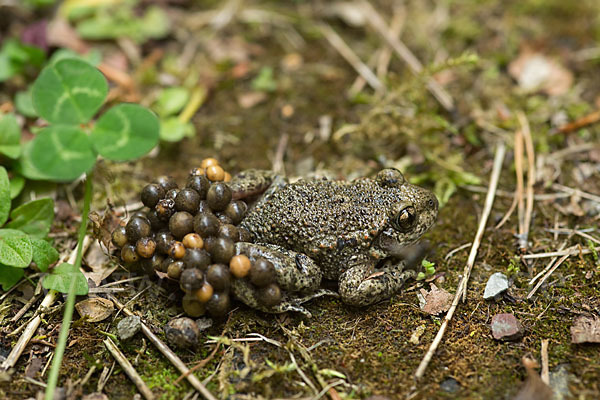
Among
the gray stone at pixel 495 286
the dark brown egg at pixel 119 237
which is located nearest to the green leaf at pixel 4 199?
the dark brown egg at pixel 119 237

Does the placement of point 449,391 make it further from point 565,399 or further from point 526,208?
point 526,208

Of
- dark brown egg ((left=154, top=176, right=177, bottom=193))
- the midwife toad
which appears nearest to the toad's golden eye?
the midwife toad

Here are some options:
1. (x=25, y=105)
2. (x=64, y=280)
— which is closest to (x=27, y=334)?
(x=64, y=280)

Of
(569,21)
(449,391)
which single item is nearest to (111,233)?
(449,391)

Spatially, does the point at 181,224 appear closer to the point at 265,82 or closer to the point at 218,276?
the point at 218,276

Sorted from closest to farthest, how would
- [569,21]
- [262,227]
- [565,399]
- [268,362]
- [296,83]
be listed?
[565,399] < [268,362] < [262,227] < [296,83] < [569,21]

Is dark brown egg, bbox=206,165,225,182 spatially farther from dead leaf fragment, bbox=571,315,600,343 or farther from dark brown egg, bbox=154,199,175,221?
dead leaf fragment, bbox=571,315,600,343

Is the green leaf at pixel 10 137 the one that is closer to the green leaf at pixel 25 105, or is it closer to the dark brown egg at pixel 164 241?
the green leaf at pixel 25 105
